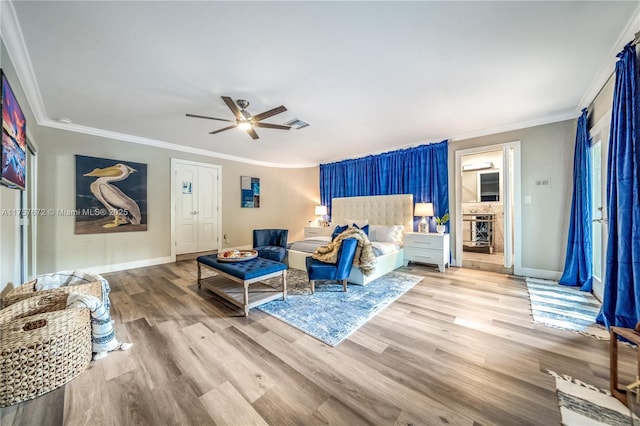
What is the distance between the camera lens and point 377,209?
17.5 ft

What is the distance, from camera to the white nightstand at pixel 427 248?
13.4 feet

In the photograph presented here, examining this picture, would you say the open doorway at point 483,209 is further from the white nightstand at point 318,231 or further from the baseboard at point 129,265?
the baseboard at point 129,265

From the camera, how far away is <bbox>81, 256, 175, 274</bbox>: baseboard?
13.4ft

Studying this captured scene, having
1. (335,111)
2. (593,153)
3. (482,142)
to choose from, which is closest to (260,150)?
(335,111)

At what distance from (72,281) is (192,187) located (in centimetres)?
319

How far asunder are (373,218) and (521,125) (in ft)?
9.97

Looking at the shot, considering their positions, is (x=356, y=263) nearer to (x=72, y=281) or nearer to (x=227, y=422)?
(x=227, y=422)

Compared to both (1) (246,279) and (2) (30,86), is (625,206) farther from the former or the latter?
(2) (30,86)

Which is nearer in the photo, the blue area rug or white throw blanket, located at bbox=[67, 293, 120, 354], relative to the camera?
white throw blanket, located at bbox=[67, 293, 120, 354]

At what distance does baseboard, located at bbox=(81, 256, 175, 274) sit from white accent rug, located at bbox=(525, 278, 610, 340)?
237 inches

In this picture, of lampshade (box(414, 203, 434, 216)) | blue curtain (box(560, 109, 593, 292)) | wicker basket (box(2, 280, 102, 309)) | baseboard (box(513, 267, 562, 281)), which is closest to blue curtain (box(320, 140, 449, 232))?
lampshade (box(414, 203, 434, 216))

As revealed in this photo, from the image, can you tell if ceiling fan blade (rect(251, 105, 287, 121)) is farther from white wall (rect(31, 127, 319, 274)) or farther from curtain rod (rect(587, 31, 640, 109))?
white wall (rect(31, 127, 319, 274))

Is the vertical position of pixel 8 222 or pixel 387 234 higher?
pixel 8 222

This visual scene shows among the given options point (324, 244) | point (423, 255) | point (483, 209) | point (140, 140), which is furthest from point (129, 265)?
point (483, 209)
